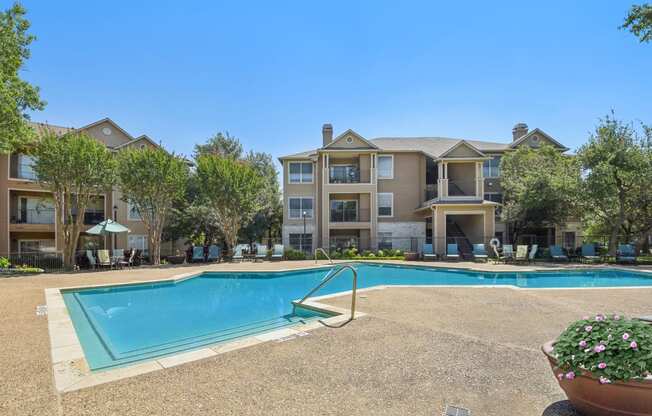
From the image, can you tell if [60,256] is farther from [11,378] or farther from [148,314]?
[11,378]

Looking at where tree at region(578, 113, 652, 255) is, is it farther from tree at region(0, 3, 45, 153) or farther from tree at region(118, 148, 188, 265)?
tree at region(0, 3, 45, 153)

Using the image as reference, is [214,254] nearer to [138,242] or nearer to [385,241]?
[138,242]

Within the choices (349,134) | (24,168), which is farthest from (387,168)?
(24,168)

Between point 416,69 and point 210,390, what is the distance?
14.7 m

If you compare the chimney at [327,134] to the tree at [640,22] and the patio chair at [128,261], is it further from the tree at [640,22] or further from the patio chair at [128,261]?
the tree at [640,22]

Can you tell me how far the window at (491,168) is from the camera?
26.9 m

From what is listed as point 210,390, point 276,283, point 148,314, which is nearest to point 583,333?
point 210,390

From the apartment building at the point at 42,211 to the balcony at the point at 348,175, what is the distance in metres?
12.5

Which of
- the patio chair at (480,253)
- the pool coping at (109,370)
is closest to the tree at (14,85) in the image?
the pool coping at (109,370)

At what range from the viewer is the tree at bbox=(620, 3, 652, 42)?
23.9 feet

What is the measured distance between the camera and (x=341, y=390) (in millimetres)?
3682

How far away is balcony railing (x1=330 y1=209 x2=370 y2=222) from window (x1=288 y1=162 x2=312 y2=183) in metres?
3.07

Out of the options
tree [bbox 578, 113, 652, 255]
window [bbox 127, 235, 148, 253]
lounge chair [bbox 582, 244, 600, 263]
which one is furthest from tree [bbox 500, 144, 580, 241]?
window [bbox 127, 235, 148, 253]

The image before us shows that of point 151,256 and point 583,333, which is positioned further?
point 151,256
